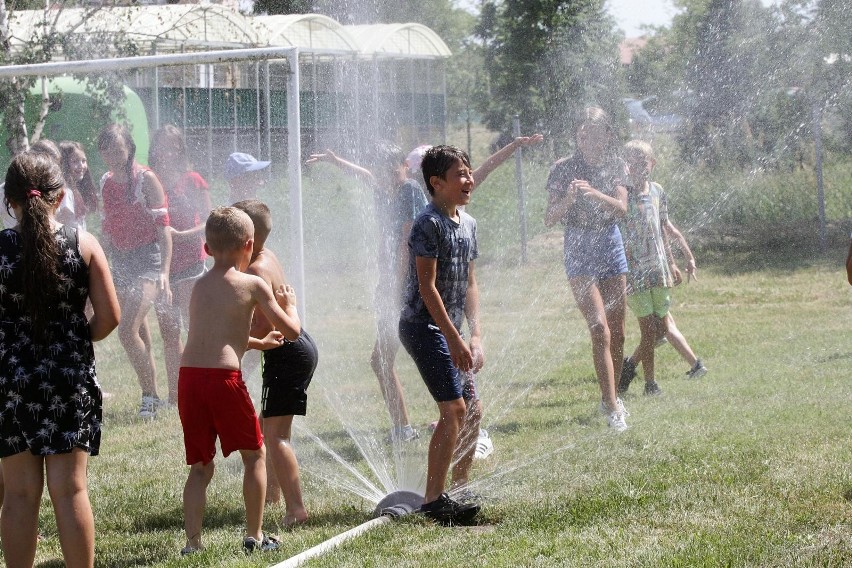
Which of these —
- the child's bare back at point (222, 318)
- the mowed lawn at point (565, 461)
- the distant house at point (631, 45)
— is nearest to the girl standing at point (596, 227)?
the mowed lawn at point (565, 461)

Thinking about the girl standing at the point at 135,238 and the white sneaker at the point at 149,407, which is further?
the white sneaker at the point at 149,407

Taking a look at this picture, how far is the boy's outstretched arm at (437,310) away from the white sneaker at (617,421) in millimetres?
2194

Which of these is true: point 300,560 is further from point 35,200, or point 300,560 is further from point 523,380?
point 523,380

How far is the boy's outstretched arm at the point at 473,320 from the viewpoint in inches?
188

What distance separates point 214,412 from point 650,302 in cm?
429

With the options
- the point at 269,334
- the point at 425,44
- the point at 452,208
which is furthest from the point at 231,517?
the point at 425,44

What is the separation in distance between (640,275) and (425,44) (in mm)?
15367

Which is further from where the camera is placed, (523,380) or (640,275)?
(523,380)

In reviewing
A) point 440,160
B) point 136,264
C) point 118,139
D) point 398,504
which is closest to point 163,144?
point 118,139

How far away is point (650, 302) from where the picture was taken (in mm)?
7699

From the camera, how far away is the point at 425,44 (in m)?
22.1

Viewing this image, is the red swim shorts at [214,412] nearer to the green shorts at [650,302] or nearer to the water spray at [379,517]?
the water spray at [379,517]

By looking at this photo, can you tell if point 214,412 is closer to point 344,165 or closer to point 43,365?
point 43,365

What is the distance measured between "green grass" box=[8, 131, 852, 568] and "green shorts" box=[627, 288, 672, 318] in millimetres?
560
